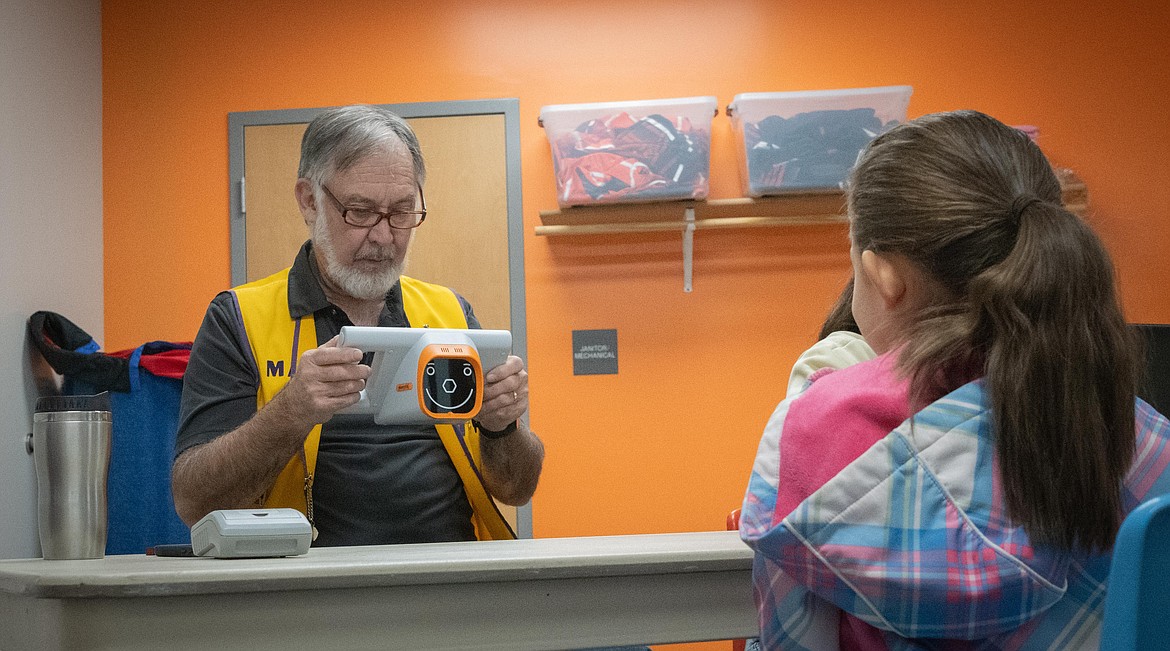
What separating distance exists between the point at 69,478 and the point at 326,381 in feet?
1.22

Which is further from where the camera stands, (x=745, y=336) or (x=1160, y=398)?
(x=745, y=336)

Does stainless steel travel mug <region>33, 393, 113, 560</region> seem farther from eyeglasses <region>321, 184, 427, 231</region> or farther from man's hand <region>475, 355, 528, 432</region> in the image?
eyeglasses <region>321, 184, 427, 231</region>

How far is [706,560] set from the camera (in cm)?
121

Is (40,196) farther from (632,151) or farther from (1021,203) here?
(1021,203)

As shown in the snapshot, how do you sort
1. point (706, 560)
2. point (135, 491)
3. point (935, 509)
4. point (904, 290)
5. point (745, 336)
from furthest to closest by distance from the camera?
1. point (745, 336)
2. point (135, 491)
3. point (706, 560)
4. point (904, 290)
5. point (935, 509)

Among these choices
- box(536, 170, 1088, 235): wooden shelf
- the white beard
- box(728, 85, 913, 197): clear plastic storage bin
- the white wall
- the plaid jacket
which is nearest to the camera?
the plaid jacket

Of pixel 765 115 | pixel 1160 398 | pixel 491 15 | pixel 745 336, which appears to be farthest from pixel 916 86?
pixel 1160 398

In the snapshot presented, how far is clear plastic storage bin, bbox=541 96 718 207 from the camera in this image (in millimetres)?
3188

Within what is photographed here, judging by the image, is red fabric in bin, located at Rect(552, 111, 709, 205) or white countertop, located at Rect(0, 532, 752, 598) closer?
white countertop, located at Rect(0, 532, 752, 598)

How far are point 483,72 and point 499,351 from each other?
211 cm

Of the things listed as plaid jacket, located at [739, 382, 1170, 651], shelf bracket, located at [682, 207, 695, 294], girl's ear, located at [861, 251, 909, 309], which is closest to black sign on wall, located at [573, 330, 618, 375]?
shelf bracket, located at [682, 207, 695, 294]

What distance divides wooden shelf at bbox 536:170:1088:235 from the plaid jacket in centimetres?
246

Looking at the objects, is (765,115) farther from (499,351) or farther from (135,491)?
(135,491)

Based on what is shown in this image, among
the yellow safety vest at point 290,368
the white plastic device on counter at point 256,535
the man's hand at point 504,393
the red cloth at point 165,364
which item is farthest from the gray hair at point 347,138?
the red cloth at point 165,364
